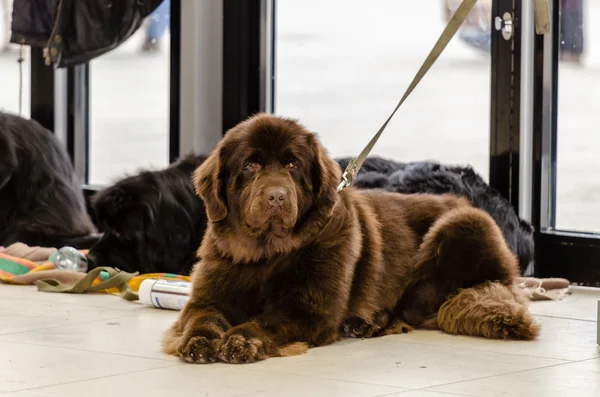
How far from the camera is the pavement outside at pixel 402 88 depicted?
204 inches

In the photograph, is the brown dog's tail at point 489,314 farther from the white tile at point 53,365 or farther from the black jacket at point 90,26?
the black jacket at point 90,26

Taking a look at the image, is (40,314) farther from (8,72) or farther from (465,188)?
(8,72)

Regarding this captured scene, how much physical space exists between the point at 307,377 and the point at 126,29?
3.62 meters

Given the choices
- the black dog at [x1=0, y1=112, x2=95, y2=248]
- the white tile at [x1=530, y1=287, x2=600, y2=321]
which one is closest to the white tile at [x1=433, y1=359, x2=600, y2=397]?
the white tile at [x1=530, y1=287, x2=600, y2=321]

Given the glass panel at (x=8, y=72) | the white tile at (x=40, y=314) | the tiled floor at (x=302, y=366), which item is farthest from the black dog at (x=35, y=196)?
the glass panel at (x=8, y=72)

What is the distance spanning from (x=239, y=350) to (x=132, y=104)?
4.06 metres

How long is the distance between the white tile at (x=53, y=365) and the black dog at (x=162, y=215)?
1.56 meters

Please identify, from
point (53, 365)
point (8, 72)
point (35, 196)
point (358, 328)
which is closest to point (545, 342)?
point (358, 328)

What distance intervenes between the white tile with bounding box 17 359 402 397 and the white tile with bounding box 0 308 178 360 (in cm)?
28

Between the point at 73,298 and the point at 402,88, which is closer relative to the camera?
the point at 73,298

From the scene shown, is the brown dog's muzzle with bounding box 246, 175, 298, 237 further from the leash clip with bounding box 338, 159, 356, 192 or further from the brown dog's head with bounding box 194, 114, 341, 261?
the leash clip with bounding box 338, 159, 356, 192

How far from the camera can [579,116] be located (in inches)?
203

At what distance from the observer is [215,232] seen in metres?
3.62

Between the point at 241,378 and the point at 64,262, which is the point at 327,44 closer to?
the point at 64,262
